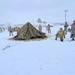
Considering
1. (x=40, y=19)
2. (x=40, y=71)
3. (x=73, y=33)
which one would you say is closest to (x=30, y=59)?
(x=40, y=71)

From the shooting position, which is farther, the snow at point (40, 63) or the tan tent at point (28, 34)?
the tan tent at point (28, 34)

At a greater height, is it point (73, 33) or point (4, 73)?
point (73, 33)

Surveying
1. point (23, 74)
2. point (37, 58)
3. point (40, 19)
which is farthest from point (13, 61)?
point (40, 19)

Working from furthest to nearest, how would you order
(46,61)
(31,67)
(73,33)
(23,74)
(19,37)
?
(19,37), (73,33), (46,61), (31,67), (23,74)

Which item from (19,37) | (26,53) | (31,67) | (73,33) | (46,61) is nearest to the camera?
(31,67)

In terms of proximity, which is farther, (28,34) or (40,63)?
(28,34)

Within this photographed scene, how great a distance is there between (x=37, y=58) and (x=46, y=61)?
0.65 meters

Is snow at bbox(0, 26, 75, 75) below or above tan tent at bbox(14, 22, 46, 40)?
below

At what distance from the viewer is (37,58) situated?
8945 millimetres

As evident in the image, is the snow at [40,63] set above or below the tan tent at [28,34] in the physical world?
below

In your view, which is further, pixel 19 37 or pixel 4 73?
pixel 19 37

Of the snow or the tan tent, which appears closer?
the snow

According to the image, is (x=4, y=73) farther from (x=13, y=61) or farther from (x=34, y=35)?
(x=34, y=35)

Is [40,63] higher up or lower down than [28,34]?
lower down
